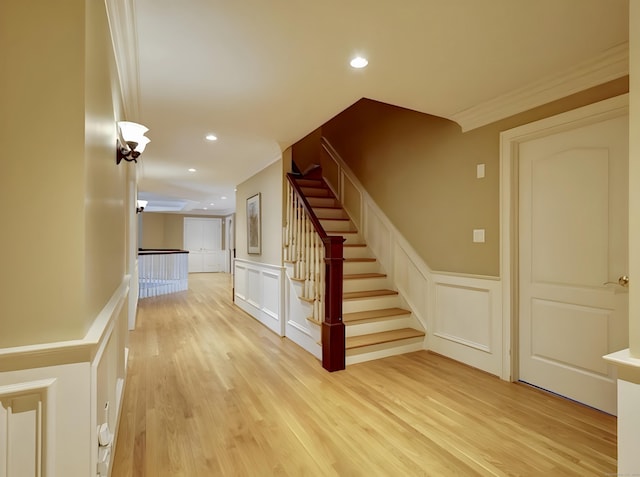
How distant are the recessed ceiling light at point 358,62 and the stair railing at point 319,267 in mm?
1404

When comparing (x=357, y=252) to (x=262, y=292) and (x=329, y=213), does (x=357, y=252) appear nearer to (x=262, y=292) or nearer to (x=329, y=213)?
(x=329, y=213)

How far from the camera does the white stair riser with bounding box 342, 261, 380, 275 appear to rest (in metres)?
4.14

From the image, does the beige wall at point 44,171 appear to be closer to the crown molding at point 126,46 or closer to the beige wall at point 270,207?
the crown molding at point 126,46

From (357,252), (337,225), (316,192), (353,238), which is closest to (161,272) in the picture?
(316,192)

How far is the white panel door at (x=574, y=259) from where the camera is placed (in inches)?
85.7

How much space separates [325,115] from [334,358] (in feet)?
7.27

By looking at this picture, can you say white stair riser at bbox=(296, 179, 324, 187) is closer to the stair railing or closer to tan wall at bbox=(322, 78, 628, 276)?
tan wall at bbox=(322, 78, 628, 276)

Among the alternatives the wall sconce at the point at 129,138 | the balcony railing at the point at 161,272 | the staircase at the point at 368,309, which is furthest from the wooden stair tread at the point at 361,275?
the balcony railing at the point at 161,272

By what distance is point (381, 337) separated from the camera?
335 cm

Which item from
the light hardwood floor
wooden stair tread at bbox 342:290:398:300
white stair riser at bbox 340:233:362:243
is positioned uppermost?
white stair riser at bbox 340:233:362:243

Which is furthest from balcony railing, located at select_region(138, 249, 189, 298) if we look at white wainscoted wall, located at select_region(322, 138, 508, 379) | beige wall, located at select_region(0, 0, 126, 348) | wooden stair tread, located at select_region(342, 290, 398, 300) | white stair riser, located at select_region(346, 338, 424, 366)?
beige wall, located at select_region(0, 0, 126, 348)

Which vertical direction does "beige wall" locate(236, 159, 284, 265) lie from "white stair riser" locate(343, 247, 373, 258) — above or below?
above

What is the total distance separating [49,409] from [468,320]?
305cm

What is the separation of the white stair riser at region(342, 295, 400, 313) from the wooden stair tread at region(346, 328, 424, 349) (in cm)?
33
